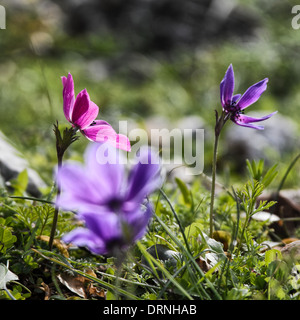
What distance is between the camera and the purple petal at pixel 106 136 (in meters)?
1.01

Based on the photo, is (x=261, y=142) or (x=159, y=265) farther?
(x=261, y=142)

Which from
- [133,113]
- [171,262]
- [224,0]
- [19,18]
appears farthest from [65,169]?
[224,0]

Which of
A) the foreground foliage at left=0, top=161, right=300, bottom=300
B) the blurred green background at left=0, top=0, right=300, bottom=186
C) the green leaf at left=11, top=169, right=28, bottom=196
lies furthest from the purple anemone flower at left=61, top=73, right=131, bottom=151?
the blurred green background at left=0, top=0, right=300, bottom=186

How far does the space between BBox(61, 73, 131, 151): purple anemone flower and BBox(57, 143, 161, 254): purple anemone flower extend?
8.8 inches

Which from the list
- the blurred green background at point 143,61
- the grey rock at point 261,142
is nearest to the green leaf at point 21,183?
the blurred green background at point 143,61

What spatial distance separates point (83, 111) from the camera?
104cm

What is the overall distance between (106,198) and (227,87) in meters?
0.50

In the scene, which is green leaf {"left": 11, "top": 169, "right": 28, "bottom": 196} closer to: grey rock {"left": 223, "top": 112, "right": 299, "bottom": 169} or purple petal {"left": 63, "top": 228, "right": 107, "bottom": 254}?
purple petal {"left": 63, "top": 228, "right": 107, "bottom": 254}

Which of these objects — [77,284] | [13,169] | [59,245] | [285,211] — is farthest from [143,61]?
[77,284]

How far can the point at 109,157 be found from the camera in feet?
2.68

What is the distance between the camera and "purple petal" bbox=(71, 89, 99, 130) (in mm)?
1029

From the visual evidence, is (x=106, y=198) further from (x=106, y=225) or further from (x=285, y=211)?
(x=285, y=211)

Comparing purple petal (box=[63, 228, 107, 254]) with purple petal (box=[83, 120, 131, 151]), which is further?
purple petal (box=[83, 120, 131, 151])

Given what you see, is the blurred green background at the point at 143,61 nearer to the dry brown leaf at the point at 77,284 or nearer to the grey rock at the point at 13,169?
the grey rock at the point at 13,169
